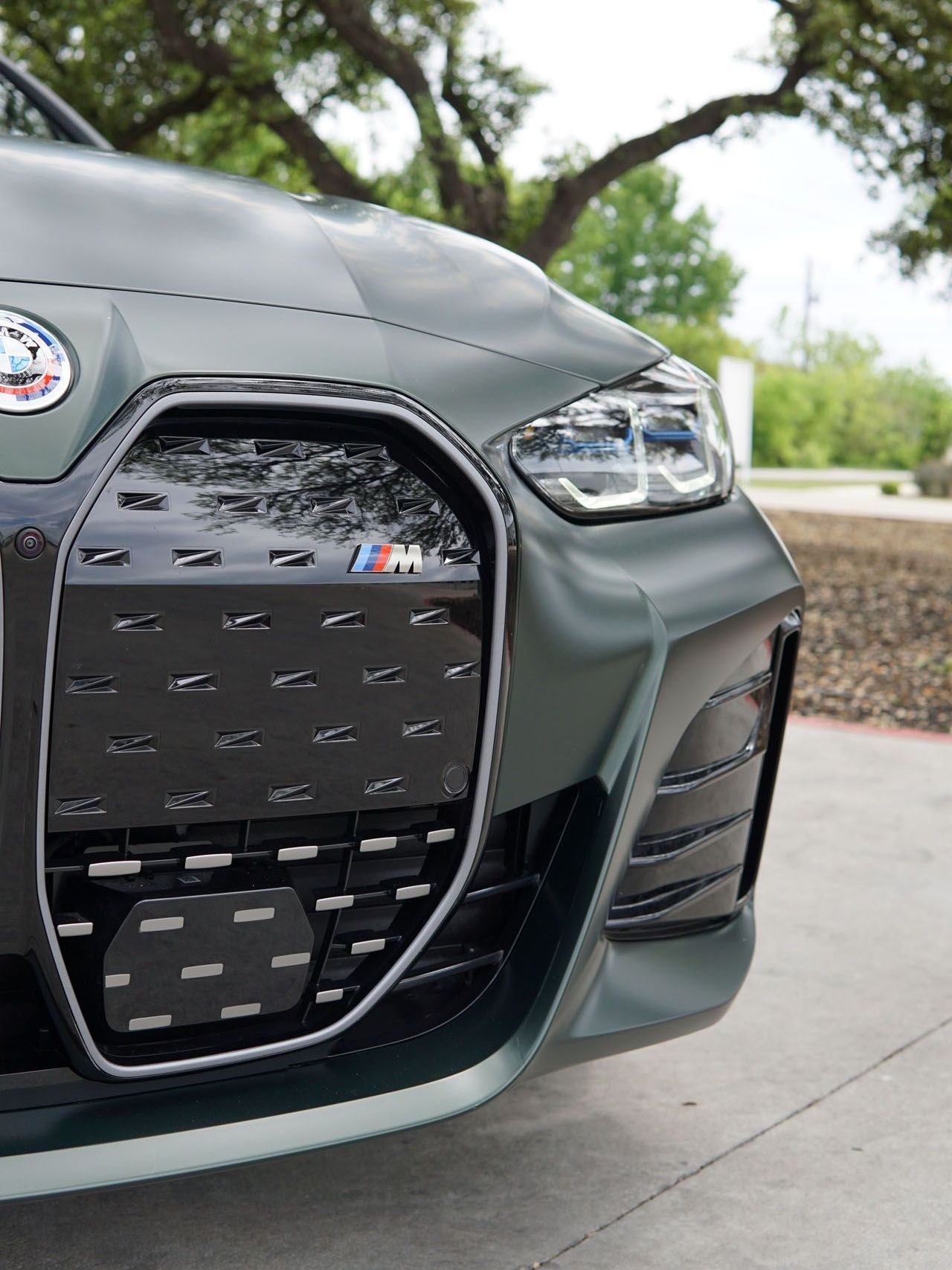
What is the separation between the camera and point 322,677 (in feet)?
4.30

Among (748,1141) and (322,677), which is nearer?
(322,677)

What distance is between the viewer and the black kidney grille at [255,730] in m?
1.22

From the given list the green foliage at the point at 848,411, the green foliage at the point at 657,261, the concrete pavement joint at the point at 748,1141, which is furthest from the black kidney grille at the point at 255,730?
the green foliage at the point at 657,261

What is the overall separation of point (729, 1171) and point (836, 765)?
2.68 m

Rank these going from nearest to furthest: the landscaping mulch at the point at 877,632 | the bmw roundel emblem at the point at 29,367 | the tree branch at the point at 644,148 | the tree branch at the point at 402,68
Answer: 1. the bmw roundel emblem at the point at 29,367
2. the landscaping mulch at the point at 877,632
3. the tree branch at the point at 402,68
4. the tree branch at the point at 644,148

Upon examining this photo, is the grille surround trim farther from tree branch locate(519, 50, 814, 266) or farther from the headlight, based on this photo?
tree branch locate(519, 50, 814, 266)

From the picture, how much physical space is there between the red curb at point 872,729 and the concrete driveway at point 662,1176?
2.42 meters

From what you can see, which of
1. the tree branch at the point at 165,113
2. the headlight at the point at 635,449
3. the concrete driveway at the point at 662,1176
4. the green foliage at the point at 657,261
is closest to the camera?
the headlight at the point at 635,449

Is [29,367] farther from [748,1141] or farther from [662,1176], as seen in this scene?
[748,1141]

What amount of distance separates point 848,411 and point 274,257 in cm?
6782

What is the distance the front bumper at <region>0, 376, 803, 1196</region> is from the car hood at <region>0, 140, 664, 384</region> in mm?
221

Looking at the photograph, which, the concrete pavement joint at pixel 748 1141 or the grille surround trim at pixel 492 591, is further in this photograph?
the concrete pavement joint at pixel 748 1141

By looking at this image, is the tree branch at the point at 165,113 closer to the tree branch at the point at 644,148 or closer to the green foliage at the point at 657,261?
the tree branch at the point at 644,148

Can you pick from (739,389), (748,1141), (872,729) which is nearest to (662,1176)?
(748,1141)
